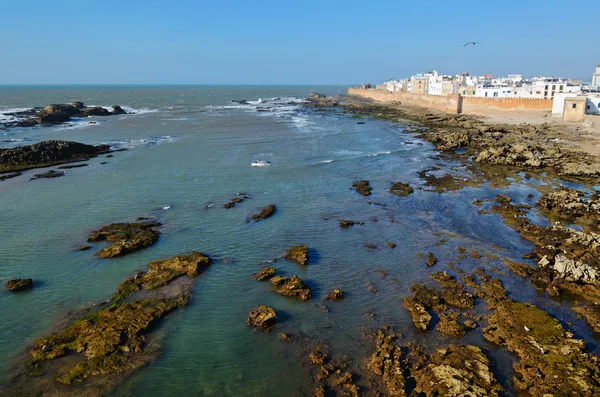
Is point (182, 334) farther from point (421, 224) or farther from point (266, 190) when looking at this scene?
point (266, 190)

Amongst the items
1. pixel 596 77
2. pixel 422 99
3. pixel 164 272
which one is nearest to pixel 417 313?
pixel 164 272

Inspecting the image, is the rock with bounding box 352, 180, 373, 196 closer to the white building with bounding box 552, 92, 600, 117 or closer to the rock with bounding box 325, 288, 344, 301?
the rock with bounding box 325, 288, 344, 301

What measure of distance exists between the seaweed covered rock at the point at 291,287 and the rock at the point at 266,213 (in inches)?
274

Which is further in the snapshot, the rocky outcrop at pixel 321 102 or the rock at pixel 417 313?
the rocky outcrop at pixel 321 102

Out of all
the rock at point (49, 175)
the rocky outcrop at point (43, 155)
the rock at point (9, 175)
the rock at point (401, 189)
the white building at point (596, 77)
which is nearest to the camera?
the rock at point (401, 189)

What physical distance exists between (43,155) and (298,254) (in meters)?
29.4

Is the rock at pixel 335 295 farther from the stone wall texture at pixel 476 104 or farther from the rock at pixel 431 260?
the stone wall texture at pixel 476 104

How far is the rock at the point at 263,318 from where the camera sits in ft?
41.4

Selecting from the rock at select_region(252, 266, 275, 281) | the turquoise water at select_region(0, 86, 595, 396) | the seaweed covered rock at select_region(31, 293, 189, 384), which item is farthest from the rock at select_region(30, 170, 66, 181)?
the rock at select_region(252, 266, 275, 281)

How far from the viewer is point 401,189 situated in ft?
90.5

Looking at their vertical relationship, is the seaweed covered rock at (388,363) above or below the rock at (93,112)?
below

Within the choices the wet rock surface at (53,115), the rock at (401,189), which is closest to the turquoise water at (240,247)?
the rock at (401,189)

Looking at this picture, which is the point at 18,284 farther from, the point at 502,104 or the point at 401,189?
the point at 502,104

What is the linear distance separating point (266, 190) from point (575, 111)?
4743cm
